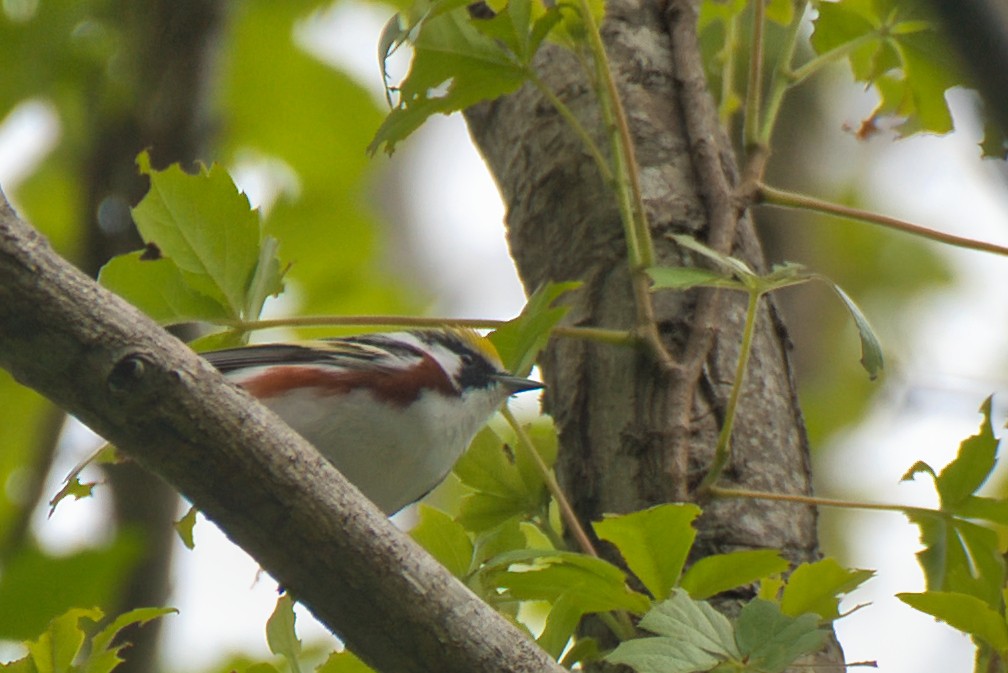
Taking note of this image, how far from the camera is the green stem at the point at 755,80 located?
8.64ft

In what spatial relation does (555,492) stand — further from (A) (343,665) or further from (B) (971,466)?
(B) (971,466)

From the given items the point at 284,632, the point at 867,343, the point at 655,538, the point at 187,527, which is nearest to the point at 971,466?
the point at 867,343

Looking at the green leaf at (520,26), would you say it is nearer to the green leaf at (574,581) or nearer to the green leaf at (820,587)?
the green leaf at (574,581)

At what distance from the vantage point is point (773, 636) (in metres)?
1.82

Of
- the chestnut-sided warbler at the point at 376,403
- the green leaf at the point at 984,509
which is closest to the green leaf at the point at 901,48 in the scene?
the green leaf at the point at 984,509

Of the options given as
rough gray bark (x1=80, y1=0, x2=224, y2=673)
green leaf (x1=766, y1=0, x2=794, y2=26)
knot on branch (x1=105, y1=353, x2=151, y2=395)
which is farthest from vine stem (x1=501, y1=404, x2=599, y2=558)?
rough gray bark (x1=80, y1=0, x2=224, y2=673)

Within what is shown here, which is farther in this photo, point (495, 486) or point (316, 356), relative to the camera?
point (316, 356)

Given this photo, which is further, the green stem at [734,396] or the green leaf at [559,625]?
the green stem at [734,396]

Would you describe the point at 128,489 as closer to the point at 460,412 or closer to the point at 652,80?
the point at 460,412

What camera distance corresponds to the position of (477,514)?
249cm

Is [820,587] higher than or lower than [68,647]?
higher

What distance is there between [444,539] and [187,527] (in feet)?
1.87

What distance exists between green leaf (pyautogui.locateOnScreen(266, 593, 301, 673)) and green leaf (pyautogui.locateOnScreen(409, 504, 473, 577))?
0.88 ft

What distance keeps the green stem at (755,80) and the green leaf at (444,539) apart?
1.09 m
